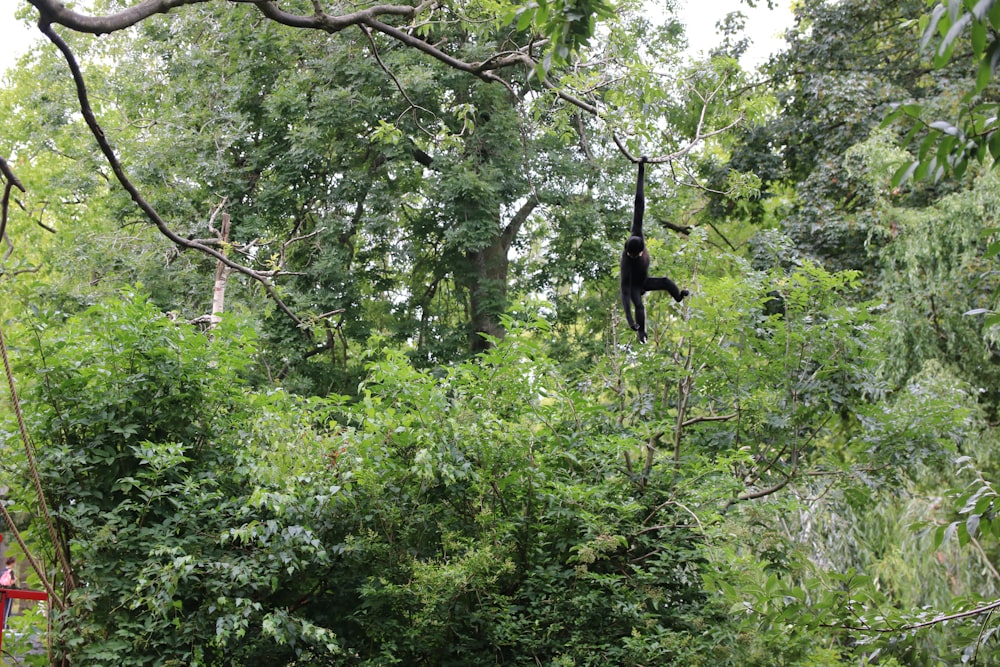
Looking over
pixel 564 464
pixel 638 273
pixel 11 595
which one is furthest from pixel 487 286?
pixel 638 273

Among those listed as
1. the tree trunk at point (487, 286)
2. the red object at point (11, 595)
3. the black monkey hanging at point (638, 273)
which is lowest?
the red object at point (11, 595)

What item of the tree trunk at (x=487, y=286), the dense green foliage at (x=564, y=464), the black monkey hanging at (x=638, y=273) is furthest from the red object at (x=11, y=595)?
the tree trunk at (x=487, y=286)

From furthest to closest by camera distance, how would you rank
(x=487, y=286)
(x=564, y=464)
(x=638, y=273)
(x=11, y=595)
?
(x=487, y=286)
(x=564, y=464)
(x=11, y=595)
(x=638, y=273)

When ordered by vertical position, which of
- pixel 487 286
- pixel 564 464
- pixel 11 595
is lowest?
pixel 11 595

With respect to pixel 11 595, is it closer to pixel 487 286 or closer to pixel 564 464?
pixel 564 464

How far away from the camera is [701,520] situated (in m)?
5.16

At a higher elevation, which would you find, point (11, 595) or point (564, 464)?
point (564, 464)

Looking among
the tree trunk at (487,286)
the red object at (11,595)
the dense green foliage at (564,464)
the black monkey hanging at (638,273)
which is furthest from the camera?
the tree trunk at (487,286)

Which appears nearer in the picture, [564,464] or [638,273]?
[638,273]

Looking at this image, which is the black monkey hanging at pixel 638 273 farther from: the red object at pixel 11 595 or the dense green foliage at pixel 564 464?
the red object at pixel 11 595

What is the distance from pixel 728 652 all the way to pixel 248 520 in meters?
2.97

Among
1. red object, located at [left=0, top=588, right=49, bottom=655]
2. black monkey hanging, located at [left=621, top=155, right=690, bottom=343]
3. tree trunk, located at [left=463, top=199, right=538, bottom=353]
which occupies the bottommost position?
red object, located at [left=0, top=588, right=49, bottom=655]

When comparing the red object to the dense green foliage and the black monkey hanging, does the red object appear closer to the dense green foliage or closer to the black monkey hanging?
the dense green foliage

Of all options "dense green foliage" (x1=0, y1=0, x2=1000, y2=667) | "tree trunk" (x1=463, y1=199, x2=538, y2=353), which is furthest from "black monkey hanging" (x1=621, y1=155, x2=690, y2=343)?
"tree trunk" (x1=463, y1=199, x2=538, y2=353)
